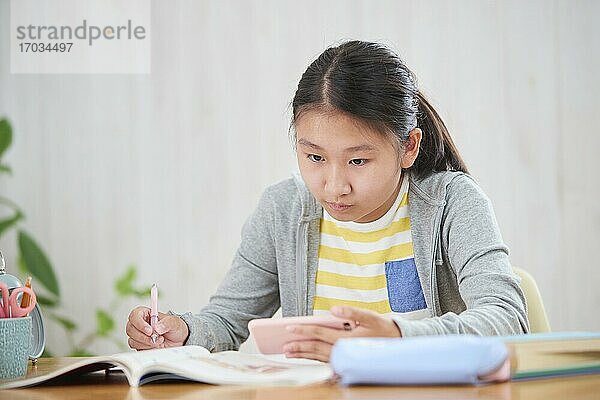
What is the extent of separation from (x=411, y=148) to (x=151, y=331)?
565mm

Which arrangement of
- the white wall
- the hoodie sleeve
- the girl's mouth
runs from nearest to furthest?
the hoodie sleeve
the girl's mouth
the white wall

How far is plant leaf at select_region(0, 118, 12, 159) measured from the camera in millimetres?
2832

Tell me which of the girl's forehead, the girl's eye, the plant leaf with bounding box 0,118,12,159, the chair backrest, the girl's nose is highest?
the plant leaf with bounding box 0,118,12,159

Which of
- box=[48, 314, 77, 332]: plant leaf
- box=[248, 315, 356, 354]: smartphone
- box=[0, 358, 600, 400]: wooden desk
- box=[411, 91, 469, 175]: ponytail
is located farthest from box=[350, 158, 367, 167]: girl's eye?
box=[48, 314, 77, 332]: plant leaf

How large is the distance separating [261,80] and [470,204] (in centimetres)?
142

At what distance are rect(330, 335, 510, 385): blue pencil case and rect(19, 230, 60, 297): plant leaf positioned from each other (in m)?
2.08

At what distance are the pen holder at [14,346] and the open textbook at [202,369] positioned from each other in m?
0.04

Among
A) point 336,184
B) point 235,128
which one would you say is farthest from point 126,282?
point 336,184

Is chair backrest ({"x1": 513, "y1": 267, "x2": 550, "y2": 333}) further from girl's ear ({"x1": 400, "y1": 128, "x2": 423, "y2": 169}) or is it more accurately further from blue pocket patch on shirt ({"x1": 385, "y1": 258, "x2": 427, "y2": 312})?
girl's ear ({"x1": 400, "y1": 128, "x2": 423, "y2": 169})

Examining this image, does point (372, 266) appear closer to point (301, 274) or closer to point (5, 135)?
point (301, 274)

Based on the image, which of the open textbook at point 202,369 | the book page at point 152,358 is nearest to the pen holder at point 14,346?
the open textbook at point 202,369

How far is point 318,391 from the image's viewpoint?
907mm

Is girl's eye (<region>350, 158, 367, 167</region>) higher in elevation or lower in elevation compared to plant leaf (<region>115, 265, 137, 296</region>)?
higher

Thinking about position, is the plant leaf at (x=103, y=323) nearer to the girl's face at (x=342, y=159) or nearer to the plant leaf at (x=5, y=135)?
the plant leaf at (x=5, y=135)
